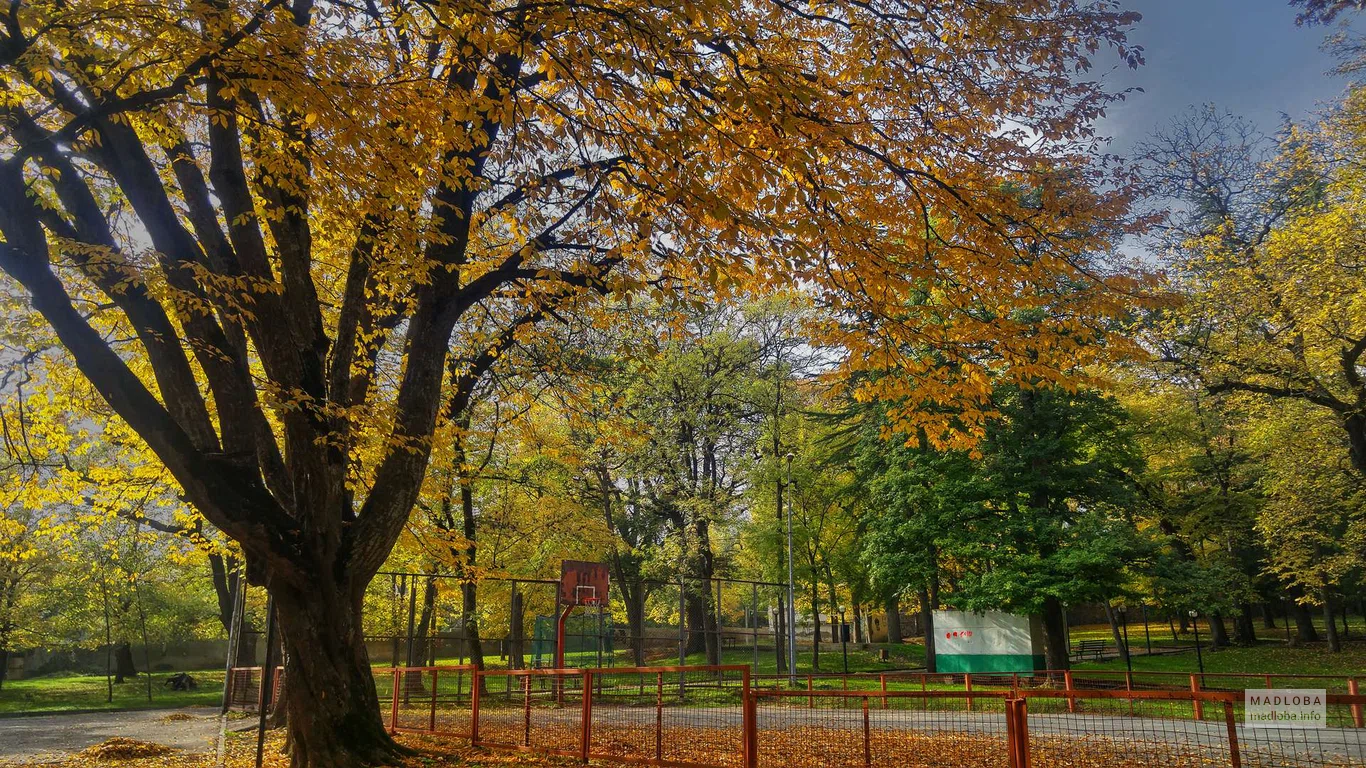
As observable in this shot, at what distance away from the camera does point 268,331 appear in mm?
7902

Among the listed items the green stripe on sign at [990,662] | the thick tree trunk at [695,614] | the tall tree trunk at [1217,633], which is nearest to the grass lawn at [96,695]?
Result: the thick tree trunk at [695,614]

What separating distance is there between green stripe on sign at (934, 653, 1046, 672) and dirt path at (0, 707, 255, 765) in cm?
1766

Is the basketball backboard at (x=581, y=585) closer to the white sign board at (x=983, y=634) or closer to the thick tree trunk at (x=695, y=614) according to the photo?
the thick tree trunk at (x=695, y=614)

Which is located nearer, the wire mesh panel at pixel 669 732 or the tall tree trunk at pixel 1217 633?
the wire mesh panel at pixel 669 732

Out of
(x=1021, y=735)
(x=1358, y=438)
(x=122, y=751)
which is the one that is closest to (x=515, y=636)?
(x=122, y=751)

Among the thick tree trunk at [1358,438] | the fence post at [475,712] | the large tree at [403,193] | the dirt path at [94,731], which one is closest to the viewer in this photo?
the large tree at [403,193]

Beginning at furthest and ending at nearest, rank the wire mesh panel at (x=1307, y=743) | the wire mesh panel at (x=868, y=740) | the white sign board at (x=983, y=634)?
1. the white sign board at (x=983, y=634)
2. the wire mesh panel at (x=868, y=740)
3. the wire mesh panel at (x=1307, y=743)

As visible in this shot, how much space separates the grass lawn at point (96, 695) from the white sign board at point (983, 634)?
2357cm

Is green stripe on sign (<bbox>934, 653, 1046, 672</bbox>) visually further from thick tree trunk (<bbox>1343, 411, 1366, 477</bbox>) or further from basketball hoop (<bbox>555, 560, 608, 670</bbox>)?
basketball hoop (<bbox>555, 560, 608, 670</bbox>)

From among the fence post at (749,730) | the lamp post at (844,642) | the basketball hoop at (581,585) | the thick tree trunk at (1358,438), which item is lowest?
the lamp post at (844,642)

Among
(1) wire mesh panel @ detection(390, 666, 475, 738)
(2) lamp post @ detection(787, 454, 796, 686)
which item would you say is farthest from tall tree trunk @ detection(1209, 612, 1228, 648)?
(1) wire mesh panel @ detection(390, 666, 475, 738)

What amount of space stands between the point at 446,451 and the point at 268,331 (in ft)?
14.3

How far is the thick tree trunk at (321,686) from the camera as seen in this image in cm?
755

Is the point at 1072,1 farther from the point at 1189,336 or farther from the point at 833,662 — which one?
the point at 833,662
